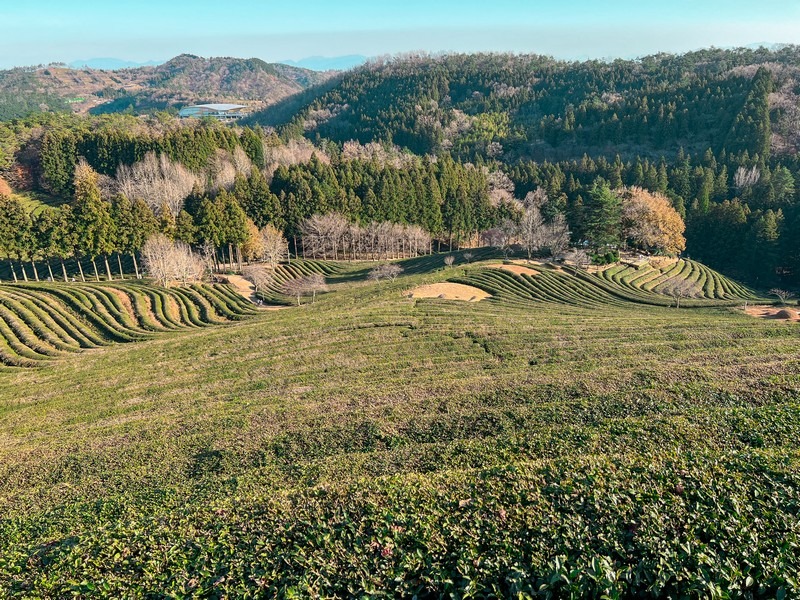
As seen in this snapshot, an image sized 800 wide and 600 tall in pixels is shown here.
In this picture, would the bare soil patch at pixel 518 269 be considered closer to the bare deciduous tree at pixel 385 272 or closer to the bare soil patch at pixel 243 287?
the bare deciduous tree at pixel 385 272

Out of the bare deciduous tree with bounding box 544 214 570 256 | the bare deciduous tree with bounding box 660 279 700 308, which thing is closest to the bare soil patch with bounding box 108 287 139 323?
the bare deciduous tree with bounding box 544 214 570 256

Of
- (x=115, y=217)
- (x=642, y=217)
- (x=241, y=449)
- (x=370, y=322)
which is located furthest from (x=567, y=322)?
(x=115, y=217)

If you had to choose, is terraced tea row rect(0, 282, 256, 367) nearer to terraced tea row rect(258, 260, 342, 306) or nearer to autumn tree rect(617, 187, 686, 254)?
terraced tea row rect(258, 260, 342, 306)

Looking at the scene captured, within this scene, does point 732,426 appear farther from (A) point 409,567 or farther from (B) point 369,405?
(B) point 369,405

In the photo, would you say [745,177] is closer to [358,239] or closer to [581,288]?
[581,288]

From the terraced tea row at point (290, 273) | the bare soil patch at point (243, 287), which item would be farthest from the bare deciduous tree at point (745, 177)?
the bare soil patch at point (243, 287)
